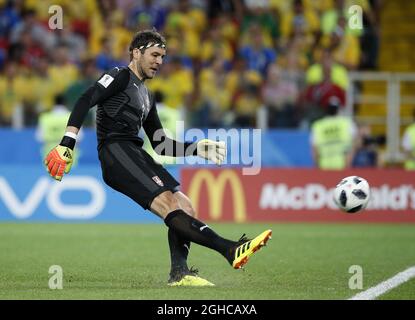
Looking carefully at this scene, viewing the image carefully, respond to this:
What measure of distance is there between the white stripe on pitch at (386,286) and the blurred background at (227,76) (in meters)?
7.61

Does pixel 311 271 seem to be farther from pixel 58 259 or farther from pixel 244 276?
pixel 58 259

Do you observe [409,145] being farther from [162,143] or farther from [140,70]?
[140,70]

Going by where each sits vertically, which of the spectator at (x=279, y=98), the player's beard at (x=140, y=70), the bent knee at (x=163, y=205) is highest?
the spectator at (x=279, y=98)

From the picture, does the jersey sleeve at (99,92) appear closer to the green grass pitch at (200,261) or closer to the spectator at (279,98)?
the green grass pitch at (200,261)

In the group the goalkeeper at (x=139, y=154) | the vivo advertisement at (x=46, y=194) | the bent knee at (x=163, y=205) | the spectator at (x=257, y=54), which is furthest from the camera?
the spectator at (x=257, y=54)

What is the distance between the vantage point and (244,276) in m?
10.5

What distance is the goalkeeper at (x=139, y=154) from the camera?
30.2 feet

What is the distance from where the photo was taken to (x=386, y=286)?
964 centimetres

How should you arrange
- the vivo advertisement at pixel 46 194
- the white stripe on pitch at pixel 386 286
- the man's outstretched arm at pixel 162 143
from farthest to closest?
1. the vivo advertisement at pixel 46 194
2. the man's outstretched arm at pixel 162 143
3. the white stripe on pitch at pixel 386 286

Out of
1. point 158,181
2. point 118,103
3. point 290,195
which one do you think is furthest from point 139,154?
point 290,195

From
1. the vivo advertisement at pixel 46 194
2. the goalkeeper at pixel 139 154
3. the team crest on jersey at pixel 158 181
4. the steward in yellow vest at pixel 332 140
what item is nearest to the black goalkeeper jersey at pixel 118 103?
the goalkeeper at pixel 139 154

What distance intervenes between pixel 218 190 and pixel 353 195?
7.02 metres

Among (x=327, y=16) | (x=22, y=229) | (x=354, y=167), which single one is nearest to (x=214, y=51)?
(x=327, y=16)

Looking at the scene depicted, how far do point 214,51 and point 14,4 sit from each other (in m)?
4.53
